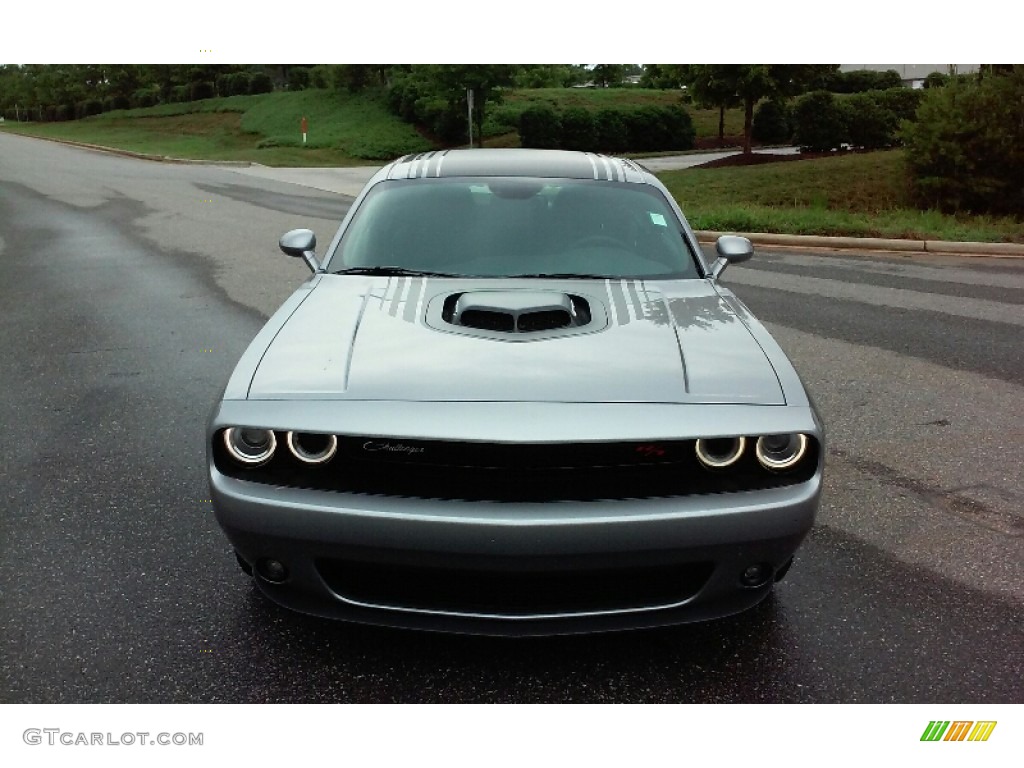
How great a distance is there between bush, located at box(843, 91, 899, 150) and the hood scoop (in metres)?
28.0

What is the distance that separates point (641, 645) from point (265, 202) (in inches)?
695

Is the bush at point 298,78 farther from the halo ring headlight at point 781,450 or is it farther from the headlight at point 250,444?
the halo ring headlight at point 781,450

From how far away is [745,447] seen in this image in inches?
109

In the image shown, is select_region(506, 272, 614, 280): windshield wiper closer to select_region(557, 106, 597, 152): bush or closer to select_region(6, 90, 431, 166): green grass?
select_region(6, 90, 431, 166): green grass

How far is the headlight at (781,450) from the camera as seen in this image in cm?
279

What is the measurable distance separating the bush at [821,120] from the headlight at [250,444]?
92.7ft

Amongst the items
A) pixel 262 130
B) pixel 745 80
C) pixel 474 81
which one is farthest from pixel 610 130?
pixel 262 130

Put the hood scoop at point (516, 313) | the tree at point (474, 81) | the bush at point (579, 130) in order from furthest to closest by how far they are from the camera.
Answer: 1. the bush at point (579, 130)
2. the tree at point (474, 81)
3. the hood scoop at point (516, 313)

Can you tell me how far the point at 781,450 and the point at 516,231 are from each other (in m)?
1.78

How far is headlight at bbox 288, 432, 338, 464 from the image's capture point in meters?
2.75

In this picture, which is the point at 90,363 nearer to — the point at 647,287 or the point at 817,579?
the point at 647,287

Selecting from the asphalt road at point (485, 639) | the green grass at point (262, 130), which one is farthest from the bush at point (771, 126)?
the asphalt road at point (485, 639)
